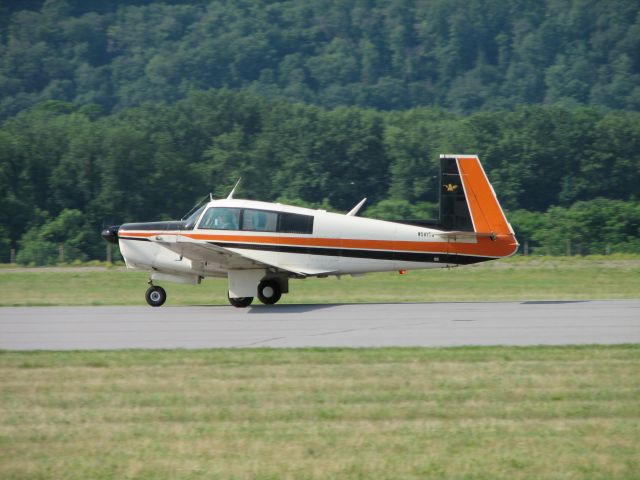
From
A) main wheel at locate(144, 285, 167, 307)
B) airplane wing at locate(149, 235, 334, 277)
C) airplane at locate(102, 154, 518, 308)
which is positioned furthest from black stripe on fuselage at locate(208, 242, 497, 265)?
main wheel at locate(144, 285, 167, 307)

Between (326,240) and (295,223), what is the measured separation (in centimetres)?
68

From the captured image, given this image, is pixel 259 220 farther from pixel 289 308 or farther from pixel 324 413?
pixel 324 413

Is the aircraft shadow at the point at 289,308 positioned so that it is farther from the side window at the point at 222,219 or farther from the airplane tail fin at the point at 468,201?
the airplane tail fin at the point at 468,201

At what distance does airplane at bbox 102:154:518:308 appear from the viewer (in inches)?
762

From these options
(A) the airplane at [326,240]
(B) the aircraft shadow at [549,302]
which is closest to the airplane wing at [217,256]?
(A) the airplane at [326,240]

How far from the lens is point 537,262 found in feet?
106

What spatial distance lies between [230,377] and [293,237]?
330 inches

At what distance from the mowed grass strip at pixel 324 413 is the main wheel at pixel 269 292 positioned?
272 inches

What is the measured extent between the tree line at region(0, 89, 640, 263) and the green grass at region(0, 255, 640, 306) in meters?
14.0

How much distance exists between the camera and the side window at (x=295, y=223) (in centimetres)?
1978

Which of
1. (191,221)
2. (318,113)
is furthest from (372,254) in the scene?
(318,113)

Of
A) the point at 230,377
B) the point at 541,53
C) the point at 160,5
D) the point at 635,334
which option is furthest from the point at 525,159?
the point at 160,5

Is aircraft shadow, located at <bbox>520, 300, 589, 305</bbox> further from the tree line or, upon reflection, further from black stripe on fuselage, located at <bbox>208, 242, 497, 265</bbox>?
the tree line

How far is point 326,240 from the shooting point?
64.7 ft
